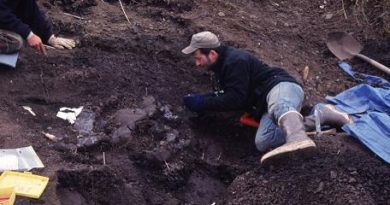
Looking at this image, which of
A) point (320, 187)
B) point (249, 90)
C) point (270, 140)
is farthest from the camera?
point (249, 90)

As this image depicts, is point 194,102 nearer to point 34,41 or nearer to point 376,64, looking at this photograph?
point 34,41

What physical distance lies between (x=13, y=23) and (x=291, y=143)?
2477 millimetres

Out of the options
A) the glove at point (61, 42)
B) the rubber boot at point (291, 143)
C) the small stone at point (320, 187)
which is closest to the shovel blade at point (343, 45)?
the rubber boot at point (291, 143)

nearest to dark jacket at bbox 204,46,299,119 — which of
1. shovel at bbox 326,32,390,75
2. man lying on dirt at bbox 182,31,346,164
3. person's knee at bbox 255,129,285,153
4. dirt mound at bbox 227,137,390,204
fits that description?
man lying on dirt at bbox 182,31,346,164

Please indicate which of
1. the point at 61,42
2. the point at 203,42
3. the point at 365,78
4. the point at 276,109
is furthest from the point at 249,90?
the point at 61,42

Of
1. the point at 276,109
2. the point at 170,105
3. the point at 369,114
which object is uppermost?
the point at 276,109

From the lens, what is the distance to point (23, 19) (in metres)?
5.17

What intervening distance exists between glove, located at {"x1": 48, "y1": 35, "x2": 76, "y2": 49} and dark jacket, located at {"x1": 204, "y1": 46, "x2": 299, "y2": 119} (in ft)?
5.17

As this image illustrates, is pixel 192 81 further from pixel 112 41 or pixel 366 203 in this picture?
pixel 366 203

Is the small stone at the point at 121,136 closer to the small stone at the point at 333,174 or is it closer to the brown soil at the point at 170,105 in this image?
the brown soil at the point at 170,105

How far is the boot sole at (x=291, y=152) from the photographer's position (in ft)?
13.2

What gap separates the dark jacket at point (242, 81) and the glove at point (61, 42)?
62.0 inches

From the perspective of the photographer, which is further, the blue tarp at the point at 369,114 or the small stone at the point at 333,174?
the blue tarp at the point at 369,114

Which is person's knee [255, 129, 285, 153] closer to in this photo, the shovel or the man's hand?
the man's hand
